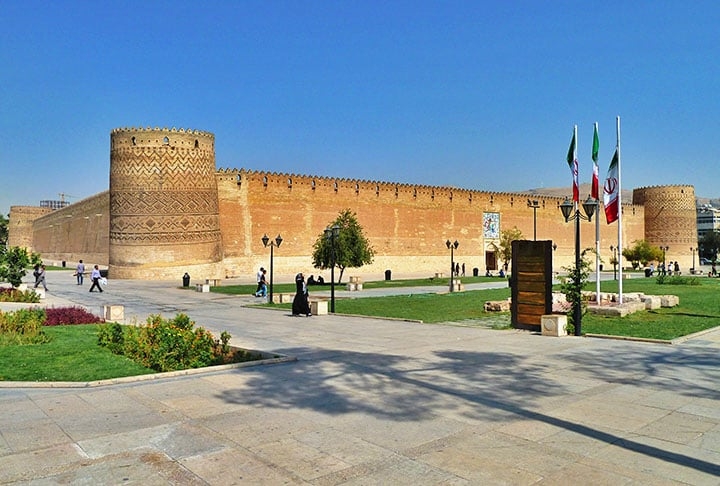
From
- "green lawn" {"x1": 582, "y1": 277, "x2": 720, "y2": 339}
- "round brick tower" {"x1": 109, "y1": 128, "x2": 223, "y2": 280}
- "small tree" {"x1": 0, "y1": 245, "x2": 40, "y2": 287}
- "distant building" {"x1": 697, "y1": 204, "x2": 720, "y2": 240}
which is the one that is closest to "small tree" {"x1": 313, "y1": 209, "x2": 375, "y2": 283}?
"round brick tower" {"x1": 109, "y1": 128, "x2": 223, "y2": 280}

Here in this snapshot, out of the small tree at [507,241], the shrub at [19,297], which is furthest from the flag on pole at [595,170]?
the small tree at [507,241]

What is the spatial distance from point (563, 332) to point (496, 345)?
1779 millimetres

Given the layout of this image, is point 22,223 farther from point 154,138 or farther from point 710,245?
point 710,245

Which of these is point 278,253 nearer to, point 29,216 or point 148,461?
point 148,461

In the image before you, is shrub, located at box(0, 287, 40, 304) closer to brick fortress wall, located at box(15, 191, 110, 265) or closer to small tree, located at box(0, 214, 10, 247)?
brick fortress wall, located at box(15, 191, 110, 265)

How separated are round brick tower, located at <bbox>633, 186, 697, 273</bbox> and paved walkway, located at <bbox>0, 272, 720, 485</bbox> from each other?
6085cm

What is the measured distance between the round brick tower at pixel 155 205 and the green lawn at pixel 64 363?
24.3m

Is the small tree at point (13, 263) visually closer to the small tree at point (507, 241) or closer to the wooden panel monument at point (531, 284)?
the wooden panel monument at point (531, 284)

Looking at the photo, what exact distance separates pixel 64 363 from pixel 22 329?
8.98 feet

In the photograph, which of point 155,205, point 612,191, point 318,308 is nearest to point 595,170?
point 612,191

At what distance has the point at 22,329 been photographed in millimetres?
9484

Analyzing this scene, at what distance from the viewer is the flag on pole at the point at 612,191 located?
1448 centimetres

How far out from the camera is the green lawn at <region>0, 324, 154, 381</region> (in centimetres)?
666

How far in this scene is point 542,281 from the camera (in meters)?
11.5
